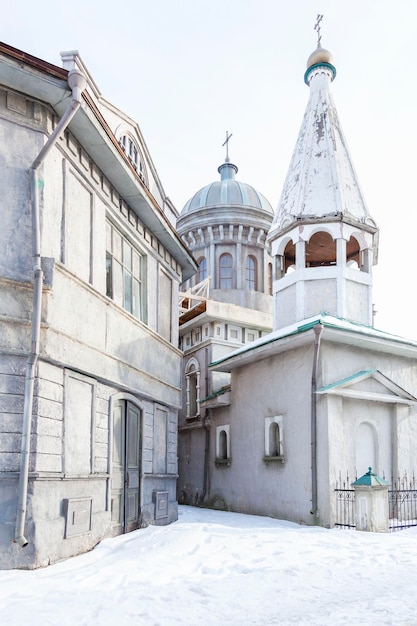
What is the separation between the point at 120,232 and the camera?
11680 mm

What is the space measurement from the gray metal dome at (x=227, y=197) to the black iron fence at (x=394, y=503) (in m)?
15.5

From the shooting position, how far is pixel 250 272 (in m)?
26.8

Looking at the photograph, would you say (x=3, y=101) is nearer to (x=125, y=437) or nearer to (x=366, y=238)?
(x=125, y=437)

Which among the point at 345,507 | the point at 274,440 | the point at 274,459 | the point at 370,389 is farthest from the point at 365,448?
the point at 274,440

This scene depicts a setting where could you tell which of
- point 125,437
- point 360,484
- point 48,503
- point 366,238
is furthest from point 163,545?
point 366,238

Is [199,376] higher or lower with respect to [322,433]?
higher

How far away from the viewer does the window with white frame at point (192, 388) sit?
2141 cm

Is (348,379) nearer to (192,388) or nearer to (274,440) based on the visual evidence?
(274,440)

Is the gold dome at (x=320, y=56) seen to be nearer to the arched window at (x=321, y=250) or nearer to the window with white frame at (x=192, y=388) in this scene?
the arched window at (x=321, y=250)

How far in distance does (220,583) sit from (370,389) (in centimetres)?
834

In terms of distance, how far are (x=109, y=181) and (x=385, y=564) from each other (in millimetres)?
7524

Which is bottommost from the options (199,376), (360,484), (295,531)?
(295,531)

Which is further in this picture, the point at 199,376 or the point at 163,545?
the point at 199,376

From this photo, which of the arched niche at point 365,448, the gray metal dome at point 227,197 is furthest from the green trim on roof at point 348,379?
the gray metal dome at point 227,197
